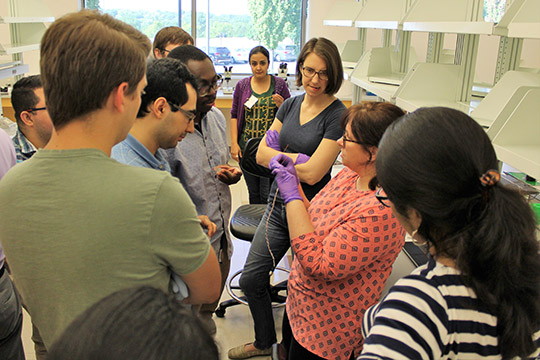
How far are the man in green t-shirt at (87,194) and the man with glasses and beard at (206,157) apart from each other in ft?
2.55

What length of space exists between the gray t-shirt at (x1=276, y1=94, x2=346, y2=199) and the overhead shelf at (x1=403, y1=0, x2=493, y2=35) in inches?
20.1

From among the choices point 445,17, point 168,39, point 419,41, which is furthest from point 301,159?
point 419,41

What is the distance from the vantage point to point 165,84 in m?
1.19

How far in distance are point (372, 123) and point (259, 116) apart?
2124mm

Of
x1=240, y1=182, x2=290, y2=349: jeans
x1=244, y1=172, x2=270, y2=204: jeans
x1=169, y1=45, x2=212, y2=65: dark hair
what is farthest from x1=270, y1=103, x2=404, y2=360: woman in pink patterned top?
x1=244, y1=172, x2=270, y2=204: jeans

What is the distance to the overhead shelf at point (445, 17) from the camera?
160cm

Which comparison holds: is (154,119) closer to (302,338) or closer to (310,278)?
(310,278)

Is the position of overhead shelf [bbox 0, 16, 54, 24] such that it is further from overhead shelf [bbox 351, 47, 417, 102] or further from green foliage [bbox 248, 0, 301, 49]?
green foliage [bbox 248, 0, 301, 49]

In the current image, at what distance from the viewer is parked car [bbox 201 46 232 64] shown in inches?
254

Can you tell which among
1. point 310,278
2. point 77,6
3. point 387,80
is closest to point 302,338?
point 310,278

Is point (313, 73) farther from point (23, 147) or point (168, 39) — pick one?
point (23, 147)

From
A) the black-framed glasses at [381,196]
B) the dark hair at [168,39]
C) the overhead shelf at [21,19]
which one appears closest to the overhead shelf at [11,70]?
the overhead shelf at [21,19]

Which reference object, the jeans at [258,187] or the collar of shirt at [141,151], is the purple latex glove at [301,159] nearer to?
the collar of shirt at [141,151]

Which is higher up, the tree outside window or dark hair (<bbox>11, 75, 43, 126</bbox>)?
the tree outside window
